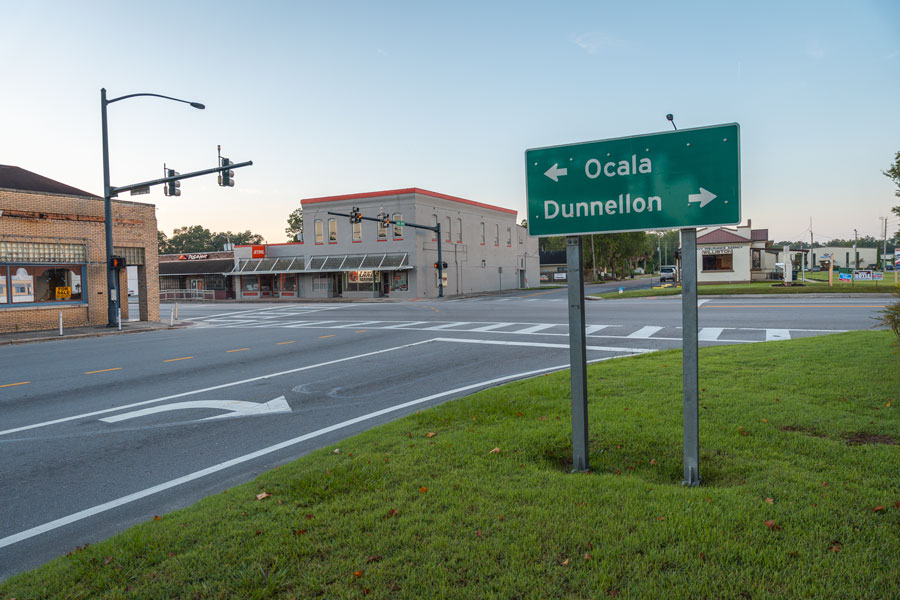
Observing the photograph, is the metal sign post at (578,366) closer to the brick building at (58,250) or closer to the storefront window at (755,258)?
the brick building at (58,250)

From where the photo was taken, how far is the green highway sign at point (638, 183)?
4.25 metres

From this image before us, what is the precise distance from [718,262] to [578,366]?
56838 millimetres

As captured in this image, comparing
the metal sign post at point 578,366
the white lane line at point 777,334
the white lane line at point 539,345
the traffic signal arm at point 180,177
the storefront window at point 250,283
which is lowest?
the white lane line at point 539,345

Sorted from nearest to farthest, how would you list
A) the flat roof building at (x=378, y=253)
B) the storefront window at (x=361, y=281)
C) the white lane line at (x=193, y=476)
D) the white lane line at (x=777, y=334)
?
the white lane line at (x=193, y=476) < the white lane line at (x=777, y=334) < the flat roof building at (x=378, y=253) < the storefront window at (x=361, y=281)

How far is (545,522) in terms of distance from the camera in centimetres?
367

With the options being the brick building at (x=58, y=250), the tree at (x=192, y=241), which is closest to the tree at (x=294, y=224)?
the tree at (x=192, y=241)

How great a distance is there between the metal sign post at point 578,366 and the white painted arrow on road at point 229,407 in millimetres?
4839

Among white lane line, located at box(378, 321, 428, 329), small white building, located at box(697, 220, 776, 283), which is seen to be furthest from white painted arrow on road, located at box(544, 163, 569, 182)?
small white building, located at box(697, 220, 776, 283)

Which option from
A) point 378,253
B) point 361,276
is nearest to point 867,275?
point 378,253

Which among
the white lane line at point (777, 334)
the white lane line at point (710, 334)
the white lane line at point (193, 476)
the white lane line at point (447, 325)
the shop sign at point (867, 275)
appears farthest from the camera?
the shop sign at point (867, 275)

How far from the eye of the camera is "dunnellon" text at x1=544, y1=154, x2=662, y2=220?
451 centimetres

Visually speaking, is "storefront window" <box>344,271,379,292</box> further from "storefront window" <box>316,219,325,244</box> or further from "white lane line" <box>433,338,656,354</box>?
"white lane line" <box>433,338,656,354</box>

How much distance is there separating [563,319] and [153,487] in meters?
18.0

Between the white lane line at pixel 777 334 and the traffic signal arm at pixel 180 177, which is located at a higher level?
the traffic signal arm at pixel 180 177
